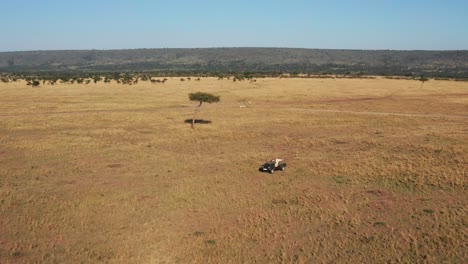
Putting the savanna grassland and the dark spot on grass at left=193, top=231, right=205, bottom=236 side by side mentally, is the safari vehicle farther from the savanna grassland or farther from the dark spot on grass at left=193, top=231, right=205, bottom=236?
the dark spot on grass at left=193, top=231, right=205, bottom=236

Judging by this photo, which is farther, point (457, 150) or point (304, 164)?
point (457, 150)

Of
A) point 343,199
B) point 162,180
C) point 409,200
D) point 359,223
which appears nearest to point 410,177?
point 409,200

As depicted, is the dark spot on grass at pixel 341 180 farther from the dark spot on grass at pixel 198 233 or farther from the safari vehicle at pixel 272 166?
the dark spot on grass at pixel 198 233

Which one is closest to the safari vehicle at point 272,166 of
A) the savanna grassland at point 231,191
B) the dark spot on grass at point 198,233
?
the savanna grassland at point 231,191

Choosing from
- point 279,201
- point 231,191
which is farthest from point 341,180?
point 231,191

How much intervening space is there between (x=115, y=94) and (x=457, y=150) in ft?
259

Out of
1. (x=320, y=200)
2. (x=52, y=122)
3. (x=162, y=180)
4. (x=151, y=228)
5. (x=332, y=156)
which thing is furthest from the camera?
(x=52, y=122)

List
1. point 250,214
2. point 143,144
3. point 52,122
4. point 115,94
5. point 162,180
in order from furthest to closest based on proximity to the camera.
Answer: point 115,94 → point 52,122 → point 143,144 → point 162,180 → point 250,214

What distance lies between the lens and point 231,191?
29359 mm

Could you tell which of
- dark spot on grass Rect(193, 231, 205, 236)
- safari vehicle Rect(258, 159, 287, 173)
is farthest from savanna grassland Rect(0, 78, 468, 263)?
safari vehicle Rect(258, 159, 287, 173)

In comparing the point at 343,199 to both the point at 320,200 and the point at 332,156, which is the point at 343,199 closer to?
the point at 320,200

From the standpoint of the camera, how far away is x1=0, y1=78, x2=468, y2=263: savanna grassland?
20.8 metres

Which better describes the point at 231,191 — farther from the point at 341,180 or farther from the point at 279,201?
the point at 341,180

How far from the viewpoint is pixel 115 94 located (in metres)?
101
